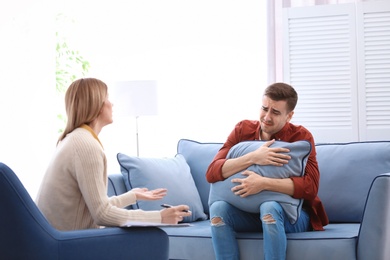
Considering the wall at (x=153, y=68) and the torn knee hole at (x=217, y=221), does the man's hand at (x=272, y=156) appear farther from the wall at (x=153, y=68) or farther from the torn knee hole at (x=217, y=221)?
the wall at (x=153, y=68)

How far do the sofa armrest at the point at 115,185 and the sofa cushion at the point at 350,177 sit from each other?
104 centimetres

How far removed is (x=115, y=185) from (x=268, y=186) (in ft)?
2.88

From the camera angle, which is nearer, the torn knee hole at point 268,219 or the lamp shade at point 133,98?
the torn knee hole at point 268,219

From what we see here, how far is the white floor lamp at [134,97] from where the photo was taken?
4.32 meters

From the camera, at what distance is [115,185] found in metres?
3.46

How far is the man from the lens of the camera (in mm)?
2945

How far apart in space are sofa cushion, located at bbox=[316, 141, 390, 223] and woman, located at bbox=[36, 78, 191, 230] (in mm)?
1349

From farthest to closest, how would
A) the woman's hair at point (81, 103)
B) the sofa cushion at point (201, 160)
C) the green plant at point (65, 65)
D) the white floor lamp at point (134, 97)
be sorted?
the green plant at point (65, 65), the white floor lamp at point (134, 97), the sofa cushion at point (201, 160), the woman's hair at point (81, 103)

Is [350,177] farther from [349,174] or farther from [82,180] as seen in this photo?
[82,180]

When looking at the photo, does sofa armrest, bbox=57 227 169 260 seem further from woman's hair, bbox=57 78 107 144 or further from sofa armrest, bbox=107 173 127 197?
sofa armrest, bbox=107 173 127 197

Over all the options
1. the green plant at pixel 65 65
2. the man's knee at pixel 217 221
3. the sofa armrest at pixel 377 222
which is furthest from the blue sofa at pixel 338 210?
the green plant at pixel 65 65

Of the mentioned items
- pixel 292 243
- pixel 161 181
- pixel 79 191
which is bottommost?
pixel 292 243

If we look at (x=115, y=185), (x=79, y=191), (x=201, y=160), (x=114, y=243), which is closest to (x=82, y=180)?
(x=79, y=191)

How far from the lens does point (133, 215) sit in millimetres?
2305
